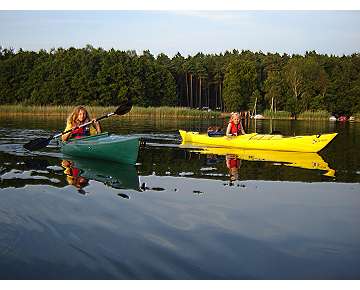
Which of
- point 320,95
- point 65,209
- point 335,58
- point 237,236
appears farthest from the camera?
point 335,58

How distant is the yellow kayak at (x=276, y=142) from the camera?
11352mm

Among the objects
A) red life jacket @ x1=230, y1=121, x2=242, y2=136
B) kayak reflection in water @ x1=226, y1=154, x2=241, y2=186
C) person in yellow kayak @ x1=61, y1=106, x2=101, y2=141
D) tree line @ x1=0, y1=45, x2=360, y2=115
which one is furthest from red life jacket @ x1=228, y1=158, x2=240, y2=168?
tree line @ x1=0, y1=45, x2=360, y2=115

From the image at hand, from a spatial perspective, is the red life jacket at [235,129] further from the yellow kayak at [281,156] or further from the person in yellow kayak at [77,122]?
the person in yellow kayak at [77,122]

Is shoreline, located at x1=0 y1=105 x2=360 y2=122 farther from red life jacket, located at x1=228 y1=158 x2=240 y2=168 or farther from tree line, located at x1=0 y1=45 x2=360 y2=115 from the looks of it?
red life jacket, located at x1=228 y1=158 x2=240 y2=168

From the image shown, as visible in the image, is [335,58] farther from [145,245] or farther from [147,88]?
[145,245]

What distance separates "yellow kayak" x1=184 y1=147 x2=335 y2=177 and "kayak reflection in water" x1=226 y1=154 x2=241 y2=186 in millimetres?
205

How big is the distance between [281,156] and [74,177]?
17.4ft

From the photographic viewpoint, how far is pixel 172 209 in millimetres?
5383

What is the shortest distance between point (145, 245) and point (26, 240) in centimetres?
108

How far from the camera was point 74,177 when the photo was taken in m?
7.55

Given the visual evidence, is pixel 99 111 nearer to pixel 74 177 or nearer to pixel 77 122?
pixel 77 122

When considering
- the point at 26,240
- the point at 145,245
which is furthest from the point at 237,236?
the point at 26,240

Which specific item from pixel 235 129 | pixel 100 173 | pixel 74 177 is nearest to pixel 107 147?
pixel 100 173

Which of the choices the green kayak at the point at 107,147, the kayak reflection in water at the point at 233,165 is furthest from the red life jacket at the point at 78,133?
the kayak reflection in water at the point at 233,165
